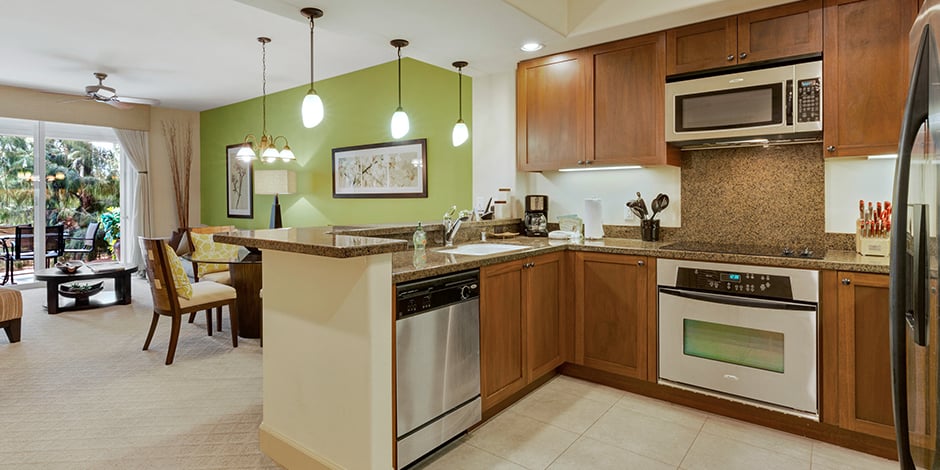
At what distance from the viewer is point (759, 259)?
2.54m

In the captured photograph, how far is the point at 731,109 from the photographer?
287 cm

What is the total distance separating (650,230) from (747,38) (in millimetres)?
1295

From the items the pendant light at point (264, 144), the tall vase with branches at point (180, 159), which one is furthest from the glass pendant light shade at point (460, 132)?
the tall vase with branches at point (180, 159)

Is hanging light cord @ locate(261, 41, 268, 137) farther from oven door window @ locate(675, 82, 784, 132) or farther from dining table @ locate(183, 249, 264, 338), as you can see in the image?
oven door window @ locate(675, 82, 784, 132)

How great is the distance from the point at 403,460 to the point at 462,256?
102 cm

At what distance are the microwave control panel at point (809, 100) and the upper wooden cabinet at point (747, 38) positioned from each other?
0.55ft

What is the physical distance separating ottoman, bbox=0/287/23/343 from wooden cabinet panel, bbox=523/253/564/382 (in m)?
4.37

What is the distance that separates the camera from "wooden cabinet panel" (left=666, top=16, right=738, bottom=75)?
2848 mm

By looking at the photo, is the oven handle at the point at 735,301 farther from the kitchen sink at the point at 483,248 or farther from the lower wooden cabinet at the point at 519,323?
the kitchen sink at the point at 483,248

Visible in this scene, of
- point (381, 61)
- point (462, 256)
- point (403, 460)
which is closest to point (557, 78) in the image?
point (462, 256)

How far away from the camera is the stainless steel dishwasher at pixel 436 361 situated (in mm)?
2033

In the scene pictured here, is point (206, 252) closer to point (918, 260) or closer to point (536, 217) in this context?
point (536, 217)

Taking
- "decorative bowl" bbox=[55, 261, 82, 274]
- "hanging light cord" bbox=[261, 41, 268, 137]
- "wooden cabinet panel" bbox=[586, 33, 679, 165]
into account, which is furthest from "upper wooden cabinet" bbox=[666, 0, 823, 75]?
"decorative bowl" bbox=[55, 261, 82, 274]

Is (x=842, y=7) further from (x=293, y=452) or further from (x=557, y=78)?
(x=293, y=452)
